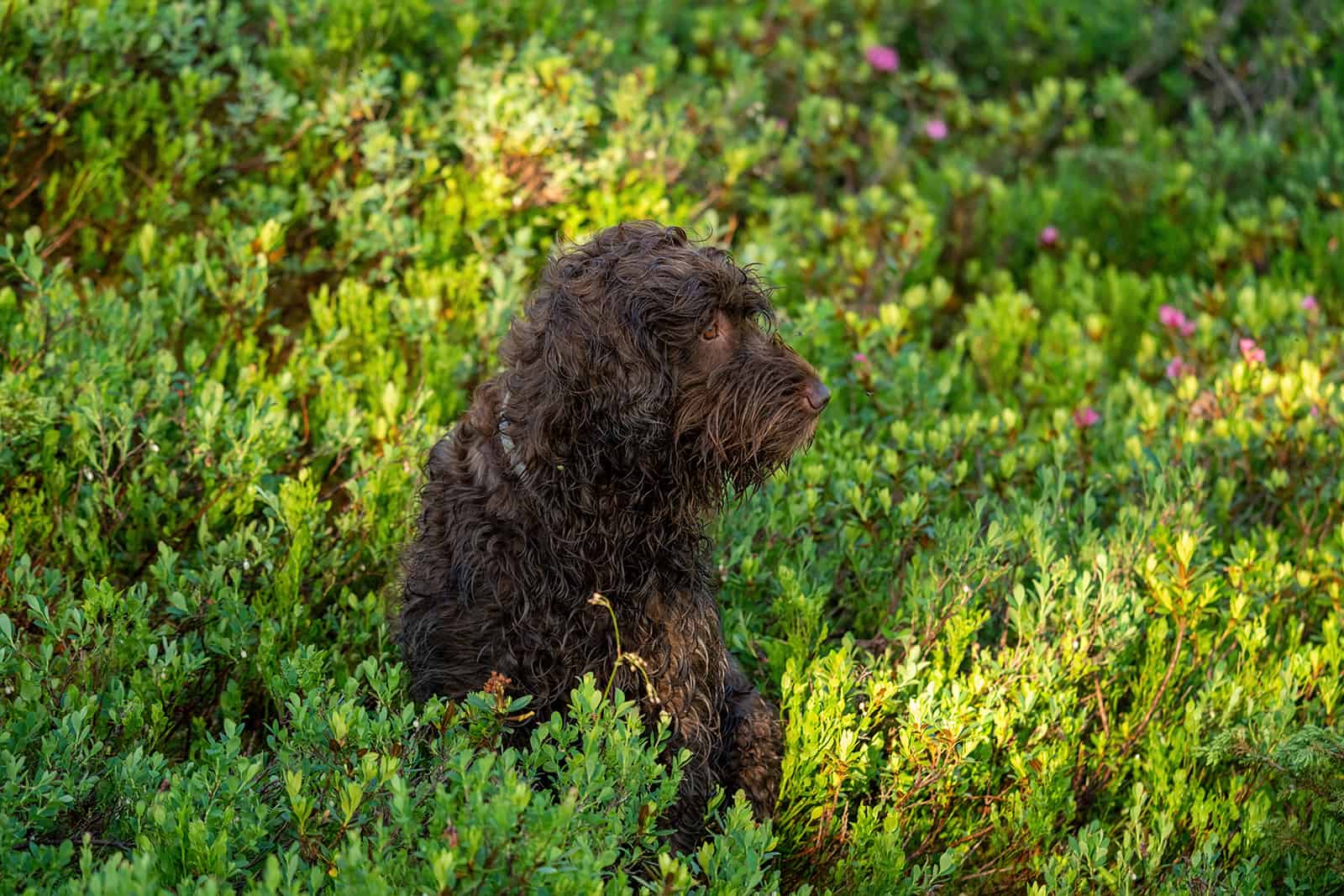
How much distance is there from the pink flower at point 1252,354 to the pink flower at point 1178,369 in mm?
303

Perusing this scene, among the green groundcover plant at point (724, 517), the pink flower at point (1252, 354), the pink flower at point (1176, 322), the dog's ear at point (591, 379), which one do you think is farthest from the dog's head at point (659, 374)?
the pink flower at point (1176, 322)

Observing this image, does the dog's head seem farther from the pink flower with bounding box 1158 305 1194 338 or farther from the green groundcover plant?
the pink flower with bounding box 1158 305 1194 338

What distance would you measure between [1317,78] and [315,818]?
807 cm

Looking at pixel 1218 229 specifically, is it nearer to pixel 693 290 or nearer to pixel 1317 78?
pixel 1317 78

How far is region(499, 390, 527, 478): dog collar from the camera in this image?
336 cm

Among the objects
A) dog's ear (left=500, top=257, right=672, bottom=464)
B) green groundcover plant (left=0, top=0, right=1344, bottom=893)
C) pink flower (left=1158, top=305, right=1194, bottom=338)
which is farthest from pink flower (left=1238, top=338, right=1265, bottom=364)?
dog's ear (left=500, top=257, right=672, bottom=464)

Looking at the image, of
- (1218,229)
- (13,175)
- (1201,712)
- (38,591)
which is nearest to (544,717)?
(38,591)

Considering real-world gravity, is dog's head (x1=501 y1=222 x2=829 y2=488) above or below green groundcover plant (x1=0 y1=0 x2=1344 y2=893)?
above

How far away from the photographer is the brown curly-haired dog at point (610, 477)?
3.26m

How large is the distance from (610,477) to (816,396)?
0.52 meters

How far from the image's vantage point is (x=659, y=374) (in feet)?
10.7

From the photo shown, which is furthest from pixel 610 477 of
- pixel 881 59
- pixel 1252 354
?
pixel 881 59

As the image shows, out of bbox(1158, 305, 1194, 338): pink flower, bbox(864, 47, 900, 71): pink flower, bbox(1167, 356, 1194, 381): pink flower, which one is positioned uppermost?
bbox(864, 47, 900, 71): pink flower

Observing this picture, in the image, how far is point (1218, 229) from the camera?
7.52 metres
